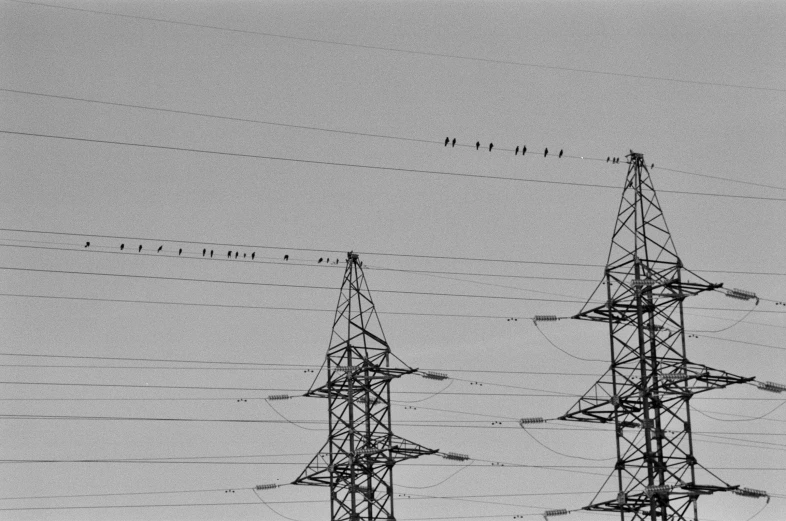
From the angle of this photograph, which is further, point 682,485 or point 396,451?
point 396,451

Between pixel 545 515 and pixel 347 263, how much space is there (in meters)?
17.0

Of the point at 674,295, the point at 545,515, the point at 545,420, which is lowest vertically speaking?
the point at 545,515

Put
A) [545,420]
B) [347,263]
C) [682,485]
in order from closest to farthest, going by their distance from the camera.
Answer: [682,485] → [545,420] → [347,263]

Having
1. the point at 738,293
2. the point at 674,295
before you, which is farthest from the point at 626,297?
the point at 738,293

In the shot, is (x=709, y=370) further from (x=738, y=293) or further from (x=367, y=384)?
(x=367, y=384)

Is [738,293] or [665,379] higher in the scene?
[738,293]

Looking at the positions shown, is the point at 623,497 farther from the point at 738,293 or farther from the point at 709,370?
the point at 738,293

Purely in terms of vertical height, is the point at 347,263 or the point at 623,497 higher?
the point at 347,263

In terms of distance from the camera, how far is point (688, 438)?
67.6m

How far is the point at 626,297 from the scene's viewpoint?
69938mm

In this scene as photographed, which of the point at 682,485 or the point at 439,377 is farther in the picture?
the point at 439,377

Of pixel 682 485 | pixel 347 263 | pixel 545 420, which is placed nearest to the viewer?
pixel 682 485

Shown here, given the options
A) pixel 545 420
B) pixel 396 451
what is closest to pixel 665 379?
pixel 545 420

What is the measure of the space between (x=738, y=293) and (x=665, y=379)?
8155mm
